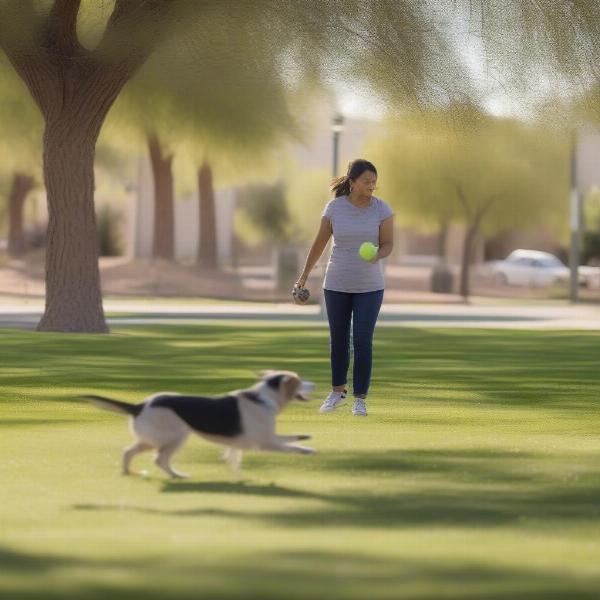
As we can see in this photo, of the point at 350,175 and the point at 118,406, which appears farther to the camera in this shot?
the point at 350,175

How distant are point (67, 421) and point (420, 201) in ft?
172

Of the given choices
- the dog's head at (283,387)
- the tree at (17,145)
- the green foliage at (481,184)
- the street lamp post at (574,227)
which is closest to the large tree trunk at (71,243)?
the tree at (17,145)

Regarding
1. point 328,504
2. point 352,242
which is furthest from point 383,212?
point 328,504

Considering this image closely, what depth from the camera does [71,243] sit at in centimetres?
3019

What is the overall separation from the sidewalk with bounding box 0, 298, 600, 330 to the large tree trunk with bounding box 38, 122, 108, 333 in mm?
2158

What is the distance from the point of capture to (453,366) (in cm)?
2322

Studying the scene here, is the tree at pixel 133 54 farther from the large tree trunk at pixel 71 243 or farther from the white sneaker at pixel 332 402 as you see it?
the white sneaker at pixel 332 402

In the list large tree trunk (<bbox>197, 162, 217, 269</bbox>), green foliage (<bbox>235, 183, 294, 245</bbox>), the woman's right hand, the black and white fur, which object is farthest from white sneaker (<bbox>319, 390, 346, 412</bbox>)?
green foliage (<bbox>235, 183, 294, 245</bbox>)

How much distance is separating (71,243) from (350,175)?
16.1 meters

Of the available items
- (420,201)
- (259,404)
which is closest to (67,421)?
(259,404)

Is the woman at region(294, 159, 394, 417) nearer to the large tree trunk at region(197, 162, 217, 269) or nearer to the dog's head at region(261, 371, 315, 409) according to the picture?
the dog's head at region(261, 371, 315, 409)

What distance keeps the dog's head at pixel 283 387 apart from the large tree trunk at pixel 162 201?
161ft

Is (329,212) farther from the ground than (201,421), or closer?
farther from the ground

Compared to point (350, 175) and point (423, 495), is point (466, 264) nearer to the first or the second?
point (350, 175)
